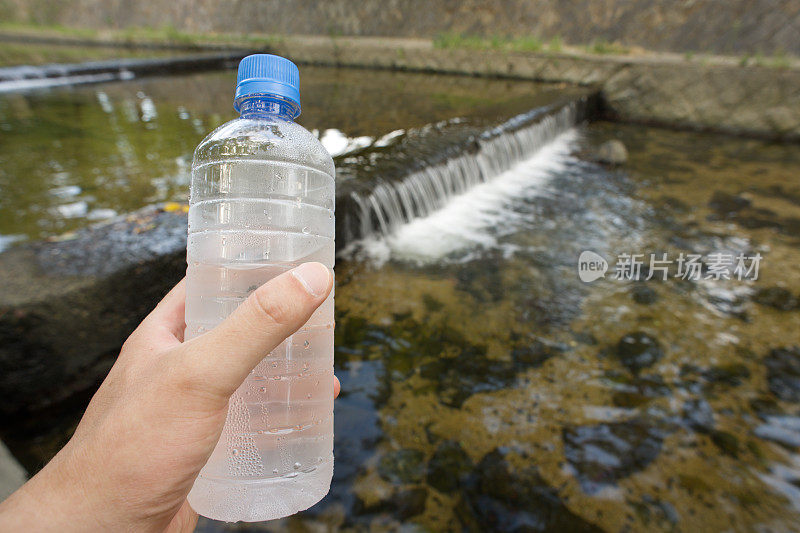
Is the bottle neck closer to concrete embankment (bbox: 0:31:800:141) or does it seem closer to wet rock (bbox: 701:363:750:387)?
wet rock (bbox: 701:363:750:387)

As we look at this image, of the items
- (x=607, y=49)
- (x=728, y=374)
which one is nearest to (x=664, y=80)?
(x=607, y=49)

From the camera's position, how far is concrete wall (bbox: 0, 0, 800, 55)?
9867 millimetres

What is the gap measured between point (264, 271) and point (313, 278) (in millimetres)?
369

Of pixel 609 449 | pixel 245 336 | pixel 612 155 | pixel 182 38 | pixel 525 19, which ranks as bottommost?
pixel 609 449

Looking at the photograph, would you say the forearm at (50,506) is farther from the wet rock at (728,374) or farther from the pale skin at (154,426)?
the wet rock at (728,374)

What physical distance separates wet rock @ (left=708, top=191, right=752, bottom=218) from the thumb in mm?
5310

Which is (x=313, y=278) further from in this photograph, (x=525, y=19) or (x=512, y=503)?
(x=525, y=19)

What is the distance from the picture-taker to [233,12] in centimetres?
1852

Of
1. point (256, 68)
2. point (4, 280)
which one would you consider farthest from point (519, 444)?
point (4, 280)

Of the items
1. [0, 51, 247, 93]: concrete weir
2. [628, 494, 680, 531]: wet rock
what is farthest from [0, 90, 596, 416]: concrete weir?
[0, 51, 247, 93]: concrete weir

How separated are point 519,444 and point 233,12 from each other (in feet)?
71.1

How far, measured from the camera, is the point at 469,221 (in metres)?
4.30

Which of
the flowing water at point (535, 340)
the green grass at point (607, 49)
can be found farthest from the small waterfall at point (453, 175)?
the green grass at point (607, 49)

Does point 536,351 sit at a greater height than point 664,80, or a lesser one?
lesser
